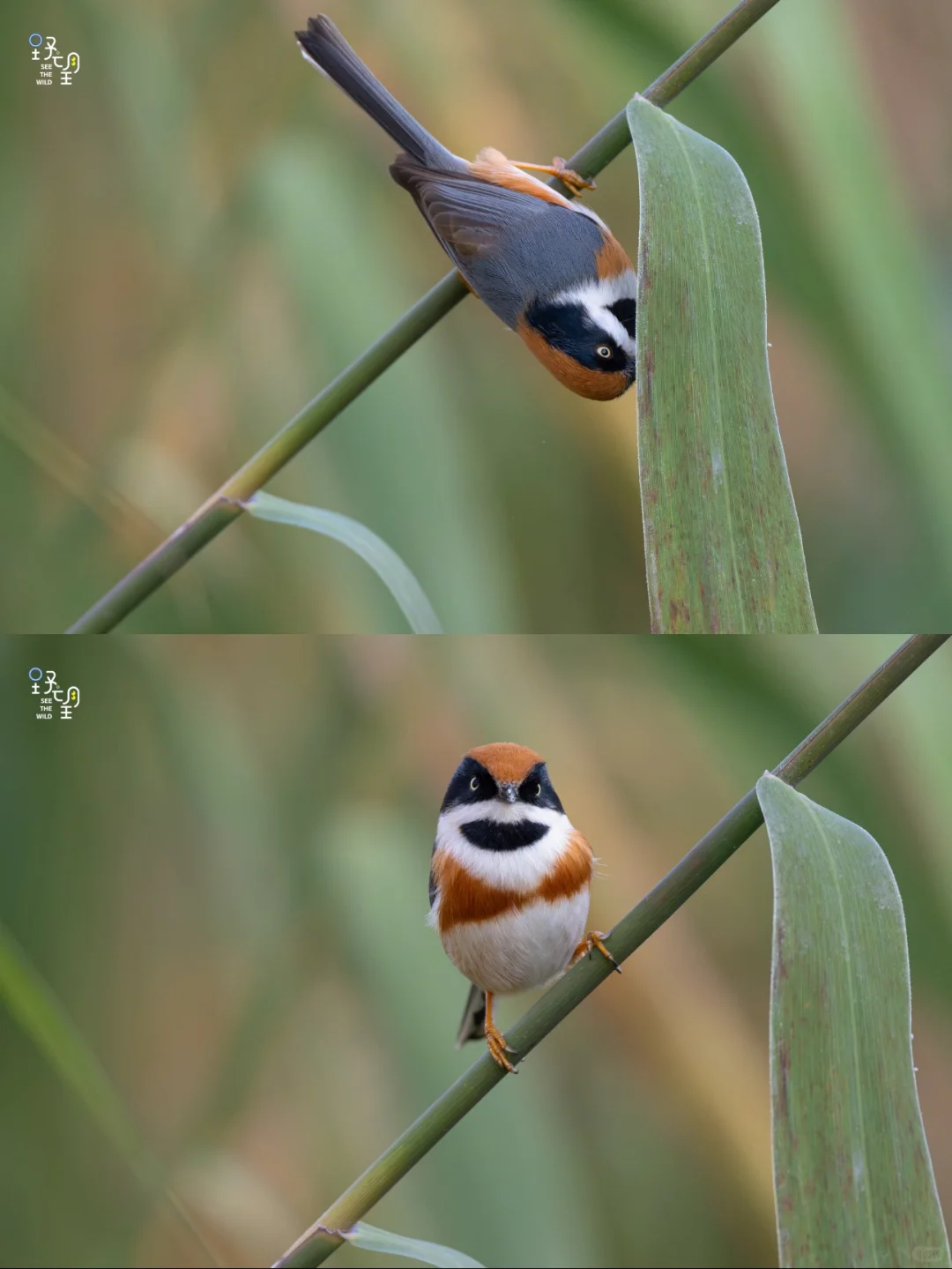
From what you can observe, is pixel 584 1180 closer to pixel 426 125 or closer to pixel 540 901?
pixel 540 901

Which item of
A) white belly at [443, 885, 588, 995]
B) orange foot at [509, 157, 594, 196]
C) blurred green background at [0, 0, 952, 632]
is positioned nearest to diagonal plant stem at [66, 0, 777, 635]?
orange foot at [509, 157, 594, 196]

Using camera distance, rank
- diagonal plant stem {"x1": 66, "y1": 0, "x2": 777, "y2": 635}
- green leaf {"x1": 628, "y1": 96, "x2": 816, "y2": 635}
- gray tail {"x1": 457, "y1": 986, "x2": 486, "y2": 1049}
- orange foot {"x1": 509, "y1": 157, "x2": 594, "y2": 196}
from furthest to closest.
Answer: gray tail {"x1": 457, "y1": 986, "x2": 486, "y2": 1049} < orange foot {"x1": 509, "y1": 157, "x2": 594, "y2": 196} < diagonal plant stem {"x1": 66, "y1": 0, "x2": 777, "y2": 635} < green leaf {"x1": 628, "y1": 96, "x2": 816, "y2": 635}

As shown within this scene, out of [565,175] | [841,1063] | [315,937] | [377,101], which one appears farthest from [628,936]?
[377,101]

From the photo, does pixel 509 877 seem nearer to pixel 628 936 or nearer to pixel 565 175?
pixel 628 936

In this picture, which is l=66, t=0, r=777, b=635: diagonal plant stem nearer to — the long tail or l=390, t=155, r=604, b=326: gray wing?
l=390, t=155, r=604, b=326: gray wing
